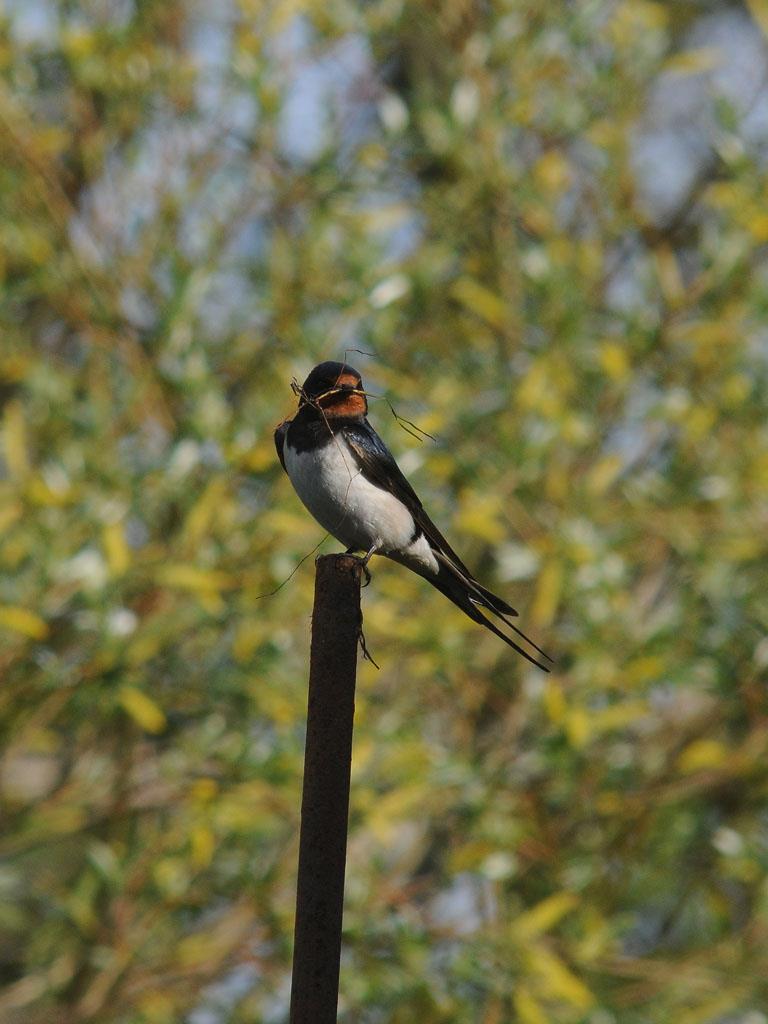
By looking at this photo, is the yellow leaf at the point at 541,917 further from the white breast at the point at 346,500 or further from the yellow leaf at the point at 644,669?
the white breast at the point at 346,500

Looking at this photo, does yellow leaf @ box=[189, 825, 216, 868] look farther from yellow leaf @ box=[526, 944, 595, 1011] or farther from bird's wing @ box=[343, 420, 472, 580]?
bird's wing @ box=[343, 420, 472, 580]

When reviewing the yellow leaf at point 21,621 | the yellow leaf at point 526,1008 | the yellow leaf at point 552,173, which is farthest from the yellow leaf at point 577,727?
the yellow leaf at point 552,173

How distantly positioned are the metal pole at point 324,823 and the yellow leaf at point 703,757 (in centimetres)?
307

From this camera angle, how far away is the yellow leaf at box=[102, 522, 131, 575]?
3.89 m

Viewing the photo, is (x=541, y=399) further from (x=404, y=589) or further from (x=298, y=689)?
(x=298, y=689)

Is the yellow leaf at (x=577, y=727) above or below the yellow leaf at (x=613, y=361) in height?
below

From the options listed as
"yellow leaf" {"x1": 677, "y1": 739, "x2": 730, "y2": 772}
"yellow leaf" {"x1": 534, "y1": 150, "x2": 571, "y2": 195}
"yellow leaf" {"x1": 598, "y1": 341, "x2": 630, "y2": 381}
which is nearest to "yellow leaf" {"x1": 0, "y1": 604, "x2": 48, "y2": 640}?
"yellow leaf" {"x1": 598, "y1": 341, "x2": 630, "y2": 381}

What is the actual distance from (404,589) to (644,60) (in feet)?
6.57

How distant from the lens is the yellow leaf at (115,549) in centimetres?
389

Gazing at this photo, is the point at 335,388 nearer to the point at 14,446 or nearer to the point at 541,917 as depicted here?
the point at 14,446

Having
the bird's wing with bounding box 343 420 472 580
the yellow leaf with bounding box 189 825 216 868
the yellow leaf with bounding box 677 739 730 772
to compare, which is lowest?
the yellow leaf with bounding box 189 825 216 868

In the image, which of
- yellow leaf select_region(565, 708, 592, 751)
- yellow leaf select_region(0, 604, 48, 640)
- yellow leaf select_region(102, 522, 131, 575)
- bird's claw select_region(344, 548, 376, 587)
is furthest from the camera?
yellow leaf select_region(565, 708, 592, 751)

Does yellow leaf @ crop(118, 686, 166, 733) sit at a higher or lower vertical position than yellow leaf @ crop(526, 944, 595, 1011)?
higher

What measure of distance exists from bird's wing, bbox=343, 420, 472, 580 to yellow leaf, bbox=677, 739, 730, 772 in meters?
1.63
